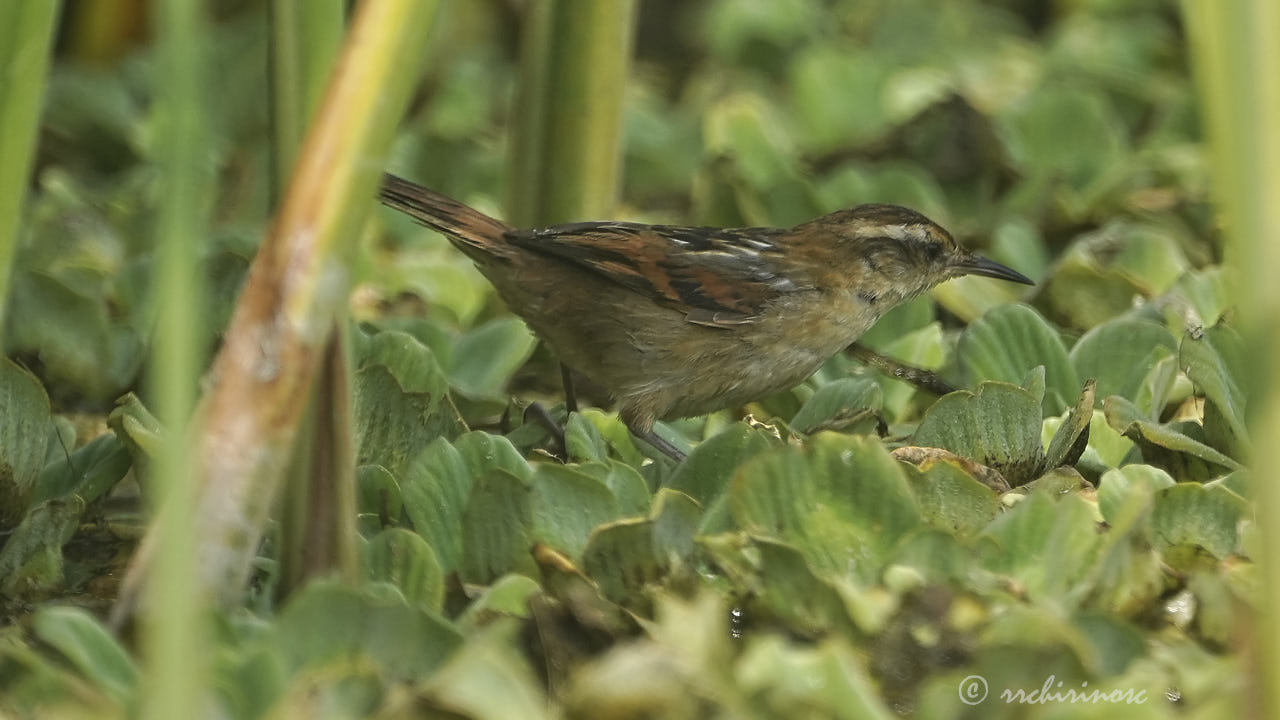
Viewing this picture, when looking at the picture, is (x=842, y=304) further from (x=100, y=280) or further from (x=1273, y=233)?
(x=1273, y=233)

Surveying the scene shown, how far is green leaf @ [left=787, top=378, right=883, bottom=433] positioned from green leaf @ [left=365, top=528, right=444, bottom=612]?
112 cm

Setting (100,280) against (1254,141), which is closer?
(1254,141)

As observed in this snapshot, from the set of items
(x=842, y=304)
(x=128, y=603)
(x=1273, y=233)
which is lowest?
(x=128, y=603)

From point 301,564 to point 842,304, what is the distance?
198cm

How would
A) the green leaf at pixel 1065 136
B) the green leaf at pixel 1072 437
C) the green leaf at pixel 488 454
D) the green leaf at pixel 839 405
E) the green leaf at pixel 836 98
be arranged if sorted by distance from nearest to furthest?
the green leaf at pixel 488 454 → the green leaf at pixel 1072 437 → the green leaf at pixel 839 405 → the green leaf at pixel 1065 136 → the green leaf at pixel 836 98

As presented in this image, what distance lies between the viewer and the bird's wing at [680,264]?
3.81 meters

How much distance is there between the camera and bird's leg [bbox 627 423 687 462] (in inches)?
133

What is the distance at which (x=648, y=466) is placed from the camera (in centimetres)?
326

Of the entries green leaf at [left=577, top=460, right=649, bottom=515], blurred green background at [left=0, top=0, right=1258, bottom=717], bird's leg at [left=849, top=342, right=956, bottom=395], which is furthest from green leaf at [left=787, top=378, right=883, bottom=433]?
green leaf at [left=577, top=460, right=649, bottom=515]

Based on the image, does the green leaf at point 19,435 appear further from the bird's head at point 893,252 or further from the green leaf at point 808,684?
the bird's head at point 893,252

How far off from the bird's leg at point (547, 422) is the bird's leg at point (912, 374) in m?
0.78

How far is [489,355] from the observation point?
3924 mm

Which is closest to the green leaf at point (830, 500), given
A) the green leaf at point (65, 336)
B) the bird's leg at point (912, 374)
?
the bird's leg at point (912, 374)

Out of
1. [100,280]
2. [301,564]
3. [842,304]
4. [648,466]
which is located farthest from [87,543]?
[842,304]
